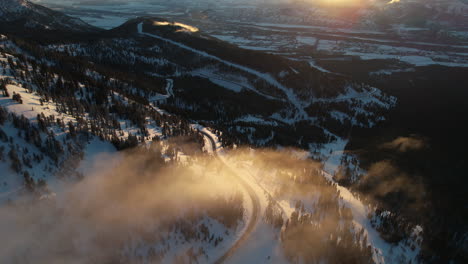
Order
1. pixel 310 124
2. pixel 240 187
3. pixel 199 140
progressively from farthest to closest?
1. pixel 310 124
2. pixel 199 140
3. pixel 240 187

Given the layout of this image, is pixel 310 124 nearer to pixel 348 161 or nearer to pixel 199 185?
pixel 348 161

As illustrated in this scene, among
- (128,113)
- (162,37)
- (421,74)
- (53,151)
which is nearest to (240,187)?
(53,151)

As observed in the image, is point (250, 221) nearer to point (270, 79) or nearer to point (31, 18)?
point (270, 79)

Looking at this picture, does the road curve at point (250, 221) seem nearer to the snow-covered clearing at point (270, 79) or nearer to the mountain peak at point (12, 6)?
the snow-covered clearing at point (270, 79)

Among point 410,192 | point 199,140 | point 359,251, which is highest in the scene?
point 199,140

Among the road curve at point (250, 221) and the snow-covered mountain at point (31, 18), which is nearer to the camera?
the road curve at point (250, 221)

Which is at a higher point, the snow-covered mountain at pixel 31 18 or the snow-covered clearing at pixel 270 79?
the snow-covered mountain at pixel 31 18

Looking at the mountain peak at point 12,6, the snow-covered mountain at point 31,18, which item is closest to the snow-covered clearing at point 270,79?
the snow-covered mountain at point 31,18

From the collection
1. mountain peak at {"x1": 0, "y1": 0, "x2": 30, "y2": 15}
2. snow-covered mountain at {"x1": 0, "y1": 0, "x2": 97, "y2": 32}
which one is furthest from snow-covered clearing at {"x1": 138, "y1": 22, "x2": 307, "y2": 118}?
mountain peak at {"x1": 0, "y1": 0, "x2": 30, "y2": 15}

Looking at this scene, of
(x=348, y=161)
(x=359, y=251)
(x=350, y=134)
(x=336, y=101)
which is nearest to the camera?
(x=359, y=251)

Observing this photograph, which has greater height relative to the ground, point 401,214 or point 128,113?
point 128,113

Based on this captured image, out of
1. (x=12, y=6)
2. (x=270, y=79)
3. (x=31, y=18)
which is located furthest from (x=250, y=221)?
(x=12, y=6)
